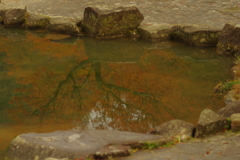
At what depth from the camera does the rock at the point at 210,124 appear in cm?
475

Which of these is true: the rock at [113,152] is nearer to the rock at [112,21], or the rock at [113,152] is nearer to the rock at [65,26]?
the rock at [112,21]

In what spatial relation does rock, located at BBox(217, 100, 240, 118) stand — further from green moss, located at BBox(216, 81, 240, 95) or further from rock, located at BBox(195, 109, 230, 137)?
green moss, located at BBox(216, 81, 240, 95)

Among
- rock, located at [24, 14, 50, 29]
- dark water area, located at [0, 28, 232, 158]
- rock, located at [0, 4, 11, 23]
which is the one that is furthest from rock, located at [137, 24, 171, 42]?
rock, located at [0, 4, 11, 23]

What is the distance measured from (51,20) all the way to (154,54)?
332 centimetres

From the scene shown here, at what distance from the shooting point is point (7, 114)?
20.7 feet

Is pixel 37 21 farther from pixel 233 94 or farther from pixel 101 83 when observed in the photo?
pixel 233 94

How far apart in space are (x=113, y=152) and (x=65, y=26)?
22.0ft

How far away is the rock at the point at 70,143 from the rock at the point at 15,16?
23.6ft

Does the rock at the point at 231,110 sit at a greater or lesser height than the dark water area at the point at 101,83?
greater

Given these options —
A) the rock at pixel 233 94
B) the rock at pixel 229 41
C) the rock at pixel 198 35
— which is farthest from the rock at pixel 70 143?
the rock at pixel 198 35

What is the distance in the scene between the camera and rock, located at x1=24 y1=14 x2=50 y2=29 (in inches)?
428

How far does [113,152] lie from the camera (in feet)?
13.5

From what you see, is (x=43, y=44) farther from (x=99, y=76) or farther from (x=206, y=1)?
(x=206, y=1)

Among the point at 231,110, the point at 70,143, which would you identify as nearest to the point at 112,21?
the point at 231,110
